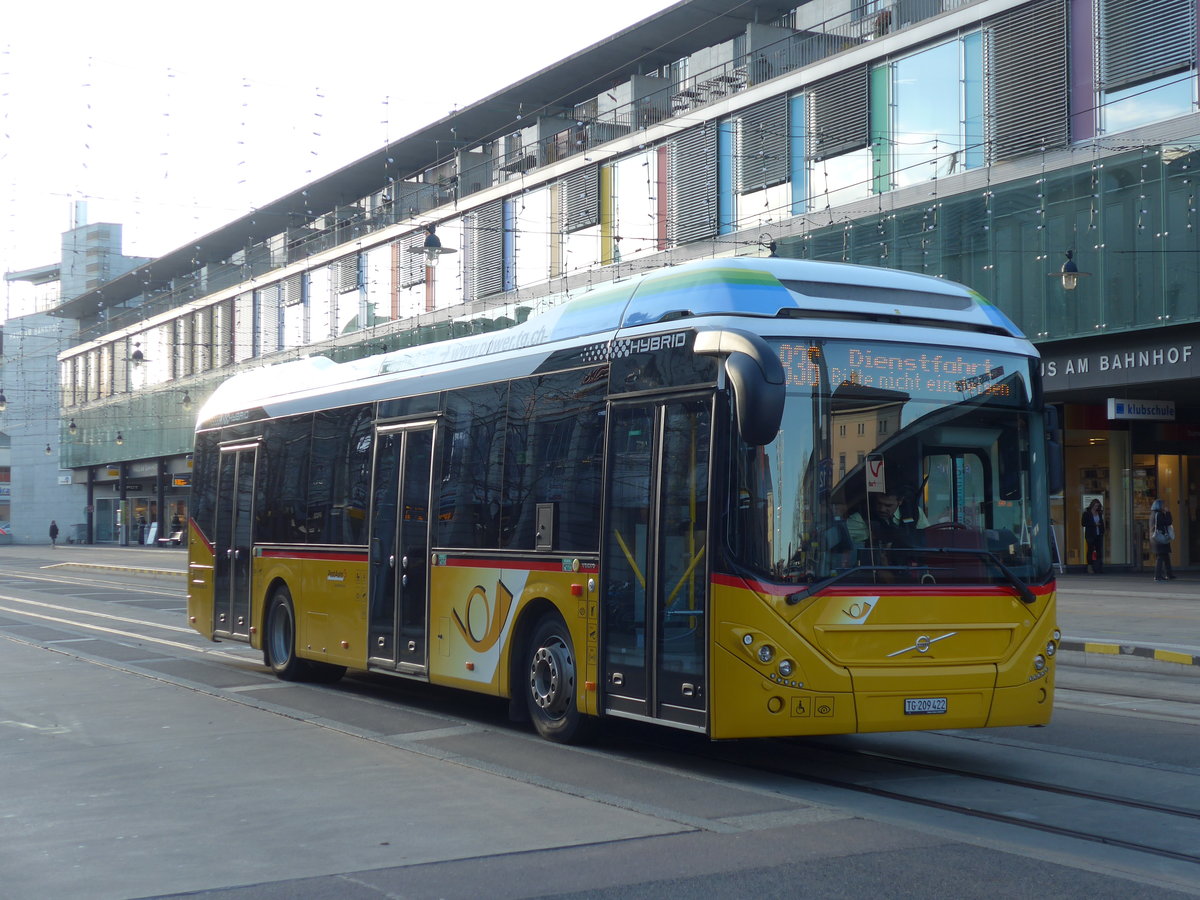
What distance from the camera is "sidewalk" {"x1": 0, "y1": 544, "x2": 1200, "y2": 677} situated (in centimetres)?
1565

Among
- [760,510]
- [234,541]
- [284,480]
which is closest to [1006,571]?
[760,510]

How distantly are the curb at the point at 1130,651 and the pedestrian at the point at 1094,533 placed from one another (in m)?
14.9

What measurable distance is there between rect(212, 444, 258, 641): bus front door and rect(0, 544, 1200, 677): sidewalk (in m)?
9.62

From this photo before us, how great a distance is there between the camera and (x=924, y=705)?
813 cm

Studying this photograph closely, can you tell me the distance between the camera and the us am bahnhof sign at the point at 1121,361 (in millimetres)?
→ 26609

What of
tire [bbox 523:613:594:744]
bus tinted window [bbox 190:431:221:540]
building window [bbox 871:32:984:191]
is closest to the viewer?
tire [bbox 523:613:594:744]

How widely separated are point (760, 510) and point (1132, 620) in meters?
13.7

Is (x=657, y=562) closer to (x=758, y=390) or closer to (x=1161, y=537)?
(x=758, y=390)

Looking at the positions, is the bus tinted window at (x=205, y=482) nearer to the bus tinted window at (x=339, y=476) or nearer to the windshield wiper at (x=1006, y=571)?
the bus tinted window at (x=339, y=476)

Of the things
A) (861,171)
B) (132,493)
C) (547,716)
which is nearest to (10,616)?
(547,716)

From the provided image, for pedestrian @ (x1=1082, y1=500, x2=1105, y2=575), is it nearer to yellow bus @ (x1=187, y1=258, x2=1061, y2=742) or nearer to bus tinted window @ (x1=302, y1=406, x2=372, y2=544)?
bus tinted window @ (x1=302, y1=406, x2=372, y2=544)

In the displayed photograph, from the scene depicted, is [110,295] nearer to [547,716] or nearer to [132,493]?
[132,493]

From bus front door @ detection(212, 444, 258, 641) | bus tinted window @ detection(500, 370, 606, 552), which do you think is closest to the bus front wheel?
bus front door @ detection(212, 444, 258, 641)

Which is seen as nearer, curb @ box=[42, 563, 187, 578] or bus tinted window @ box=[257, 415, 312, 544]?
bus tinted window @ box=[257, 415, 312, 544]
